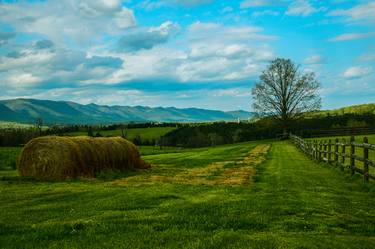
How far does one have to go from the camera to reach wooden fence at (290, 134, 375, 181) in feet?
57.8

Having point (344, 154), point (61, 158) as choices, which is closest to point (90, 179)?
point (61, 158)

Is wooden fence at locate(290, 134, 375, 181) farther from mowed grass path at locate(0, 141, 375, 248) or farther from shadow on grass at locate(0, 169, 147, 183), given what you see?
shadow on grass at locate(0, 169, 147, 183)

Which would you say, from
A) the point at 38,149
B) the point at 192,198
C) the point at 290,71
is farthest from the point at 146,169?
the point at 290,71

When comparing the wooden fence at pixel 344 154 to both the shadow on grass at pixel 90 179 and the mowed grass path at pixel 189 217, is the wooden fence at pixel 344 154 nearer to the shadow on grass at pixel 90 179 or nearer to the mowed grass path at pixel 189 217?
the mowed grass path at pixel 189 217

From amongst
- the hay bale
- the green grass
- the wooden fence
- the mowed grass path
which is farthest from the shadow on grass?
the green grass

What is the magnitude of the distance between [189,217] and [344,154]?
1410 centimetres

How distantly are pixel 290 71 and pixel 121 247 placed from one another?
66.2 m

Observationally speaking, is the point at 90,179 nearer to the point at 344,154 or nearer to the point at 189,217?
the point at 189,217

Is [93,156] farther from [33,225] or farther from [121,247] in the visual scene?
[121,247]

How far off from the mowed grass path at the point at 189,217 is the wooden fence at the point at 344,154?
198 cm

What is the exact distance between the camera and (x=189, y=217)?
10.3m

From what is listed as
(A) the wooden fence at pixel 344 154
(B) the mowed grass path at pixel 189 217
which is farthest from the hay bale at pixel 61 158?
(A) the wooden fence at pixel 344 154

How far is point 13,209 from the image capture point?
11.8m

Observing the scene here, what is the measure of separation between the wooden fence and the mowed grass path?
198cm
